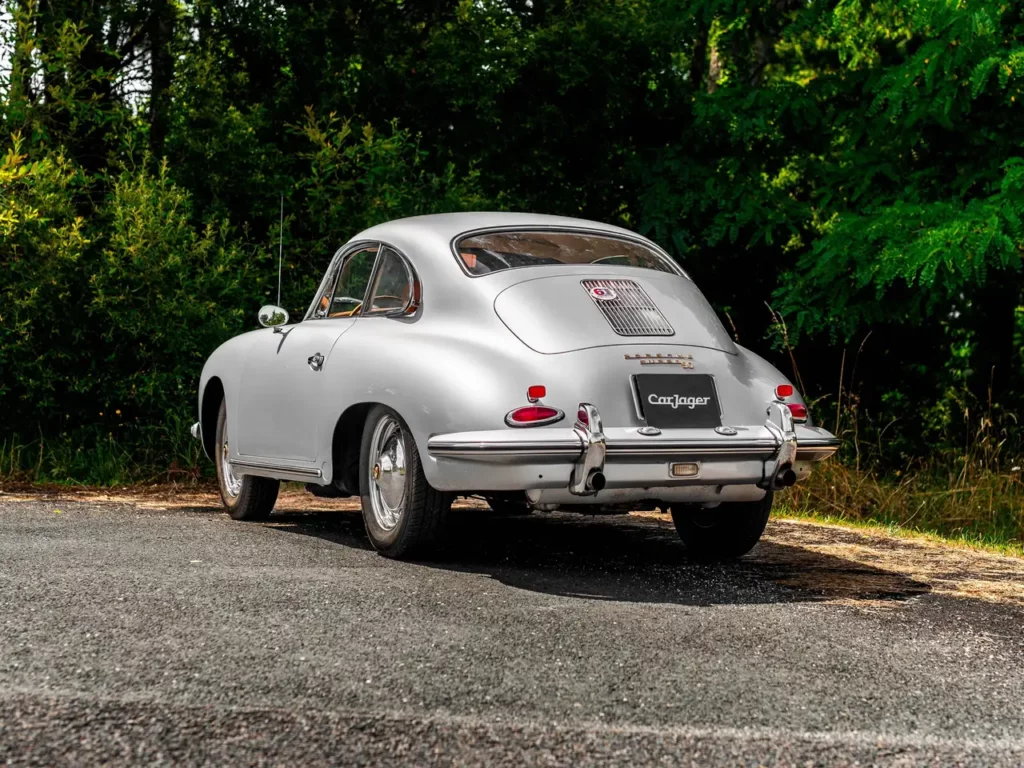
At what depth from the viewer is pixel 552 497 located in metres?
5.76

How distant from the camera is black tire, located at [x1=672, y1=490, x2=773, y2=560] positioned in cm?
672

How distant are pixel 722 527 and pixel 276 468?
2509 millimetres

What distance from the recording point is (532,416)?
18.5ft

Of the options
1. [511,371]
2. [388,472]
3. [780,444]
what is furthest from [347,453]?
[780,444]

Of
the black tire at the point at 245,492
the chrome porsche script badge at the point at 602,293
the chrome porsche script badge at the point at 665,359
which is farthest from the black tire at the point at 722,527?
the black tire at the point at 245,492

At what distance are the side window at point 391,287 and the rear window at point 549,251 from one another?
338mm

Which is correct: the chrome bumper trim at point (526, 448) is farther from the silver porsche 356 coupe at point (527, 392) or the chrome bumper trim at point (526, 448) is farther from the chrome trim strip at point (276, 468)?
the chrome trim strip at point (276, 468)

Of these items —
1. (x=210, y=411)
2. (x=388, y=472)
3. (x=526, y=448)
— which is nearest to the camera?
(x=526, y=448)

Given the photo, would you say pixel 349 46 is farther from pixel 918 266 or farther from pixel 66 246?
pixel 918 266

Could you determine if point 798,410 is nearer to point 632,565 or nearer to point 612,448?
point 632,565

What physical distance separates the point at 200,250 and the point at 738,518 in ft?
21.2

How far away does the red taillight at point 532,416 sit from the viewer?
5613 mm

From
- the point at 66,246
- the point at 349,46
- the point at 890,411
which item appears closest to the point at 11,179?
the point at 66,246

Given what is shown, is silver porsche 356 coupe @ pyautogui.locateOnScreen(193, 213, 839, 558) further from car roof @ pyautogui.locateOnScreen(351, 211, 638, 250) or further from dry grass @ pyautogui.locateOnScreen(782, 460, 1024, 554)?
dry grass @ pyautogui.locateOnScreen(782, 460, 1024, 554)
